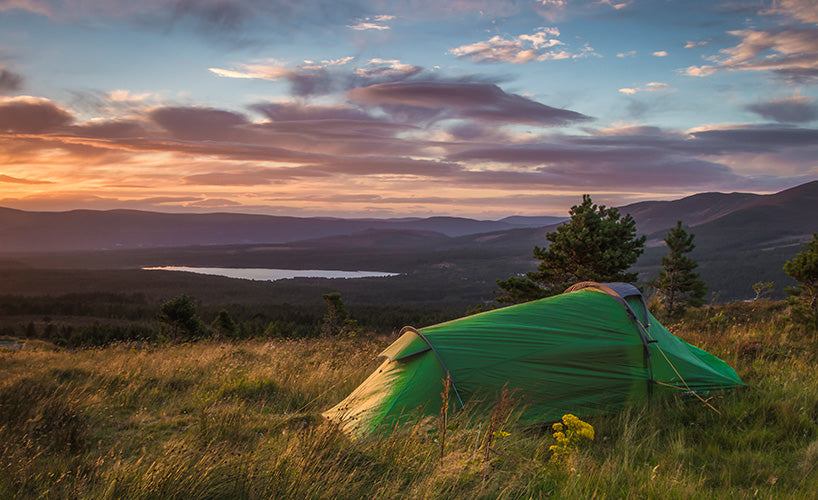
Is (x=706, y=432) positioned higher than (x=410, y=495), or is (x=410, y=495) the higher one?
(x=410, y=495)

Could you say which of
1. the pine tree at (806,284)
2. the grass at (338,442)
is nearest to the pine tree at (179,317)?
the grass at (338,442)

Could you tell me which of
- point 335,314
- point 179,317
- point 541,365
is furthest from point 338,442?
point 179,317

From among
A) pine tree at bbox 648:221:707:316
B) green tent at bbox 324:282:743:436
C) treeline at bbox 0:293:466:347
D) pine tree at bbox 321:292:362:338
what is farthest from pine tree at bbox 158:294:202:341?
treeline at bbox 0:293:466:347

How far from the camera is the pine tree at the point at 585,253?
16328mm

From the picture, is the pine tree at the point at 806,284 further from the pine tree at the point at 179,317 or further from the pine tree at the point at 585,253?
the pine tree at the point at 179,317

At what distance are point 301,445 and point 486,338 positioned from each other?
290 cm

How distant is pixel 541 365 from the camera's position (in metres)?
5.66

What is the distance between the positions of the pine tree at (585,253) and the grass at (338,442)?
297 inches

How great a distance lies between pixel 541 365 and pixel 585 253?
12490 millimetres

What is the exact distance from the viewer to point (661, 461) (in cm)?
405

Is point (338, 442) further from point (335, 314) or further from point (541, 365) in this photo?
point (335, 314)

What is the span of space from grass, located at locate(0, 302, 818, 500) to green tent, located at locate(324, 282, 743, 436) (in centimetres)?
31

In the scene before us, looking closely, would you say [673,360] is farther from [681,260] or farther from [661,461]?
[681,260]

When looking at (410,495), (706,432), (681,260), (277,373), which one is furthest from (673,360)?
(681,260)
